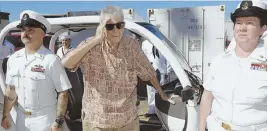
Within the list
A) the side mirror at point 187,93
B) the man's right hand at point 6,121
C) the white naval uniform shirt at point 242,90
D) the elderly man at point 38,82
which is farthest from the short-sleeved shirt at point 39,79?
the white naval uniform shirt at point 242,90

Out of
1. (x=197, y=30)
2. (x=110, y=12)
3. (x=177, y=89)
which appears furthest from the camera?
(x=197, y=30)

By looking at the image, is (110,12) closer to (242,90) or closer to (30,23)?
(30,23)

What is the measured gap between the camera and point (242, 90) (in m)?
2.01

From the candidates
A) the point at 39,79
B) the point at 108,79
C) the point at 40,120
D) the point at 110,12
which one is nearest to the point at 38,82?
the point at 39,79

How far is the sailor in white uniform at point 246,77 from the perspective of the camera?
6.55 ft

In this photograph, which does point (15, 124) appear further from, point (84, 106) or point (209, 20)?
point (209, 20)

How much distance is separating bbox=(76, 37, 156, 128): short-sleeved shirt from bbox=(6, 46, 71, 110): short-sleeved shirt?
259 mm

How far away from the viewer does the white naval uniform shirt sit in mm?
1989

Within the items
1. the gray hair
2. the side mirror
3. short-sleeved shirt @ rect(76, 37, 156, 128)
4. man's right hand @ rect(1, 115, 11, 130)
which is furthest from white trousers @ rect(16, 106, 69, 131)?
the side mirror

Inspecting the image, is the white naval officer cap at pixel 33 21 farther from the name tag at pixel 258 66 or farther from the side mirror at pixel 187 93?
the name tag at pixel 258 66

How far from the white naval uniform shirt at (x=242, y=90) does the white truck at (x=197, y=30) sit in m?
6.46

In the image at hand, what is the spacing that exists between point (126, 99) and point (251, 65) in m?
0.96

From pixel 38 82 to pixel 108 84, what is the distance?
1.86ft

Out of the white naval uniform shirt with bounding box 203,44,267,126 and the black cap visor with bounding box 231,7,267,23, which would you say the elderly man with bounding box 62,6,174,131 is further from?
the black cap visor with bounding box 231,7,267,23
